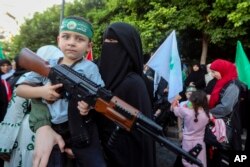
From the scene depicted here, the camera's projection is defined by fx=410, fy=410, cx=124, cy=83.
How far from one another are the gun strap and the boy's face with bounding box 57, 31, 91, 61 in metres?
0.28

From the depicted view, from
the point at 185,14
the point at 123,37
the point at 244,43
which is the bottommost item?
the point at 244,43

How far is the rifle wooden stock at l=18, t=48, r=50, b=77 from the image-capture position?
7.62 feet

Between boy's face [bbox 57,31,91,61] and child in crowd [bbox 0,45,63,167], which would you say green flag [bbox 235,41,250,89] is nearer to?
child in crowd [bbox 0,45,63,167]

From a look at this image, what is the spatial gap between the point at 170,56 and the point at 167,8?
39.8 feet

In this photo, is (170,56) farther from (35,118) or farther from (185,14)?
(185,14)

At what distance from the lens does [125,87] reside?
8.13ft

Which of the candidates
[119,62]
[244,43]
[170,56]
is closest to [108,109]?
[119,62]

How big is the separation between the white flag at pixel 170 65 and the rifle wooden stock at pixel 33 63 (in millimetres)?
4252

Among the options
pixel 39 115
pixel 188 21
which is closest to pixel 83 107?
pixel 39 115

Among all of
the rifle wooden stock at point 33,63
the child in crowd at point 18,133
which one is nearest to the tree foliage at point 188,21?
the child in crowd at point 18,133

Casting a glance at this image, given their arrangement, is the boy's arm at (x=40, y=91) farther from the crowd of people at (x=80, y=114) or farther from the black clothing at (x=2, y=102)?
the black clothing at (x=2, y=102)

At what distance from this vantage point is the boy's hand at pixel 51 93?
2223 millimetres

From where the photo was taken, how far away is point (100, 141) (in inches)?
95.5

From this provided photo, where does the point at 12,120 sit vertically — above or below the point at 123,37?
below
